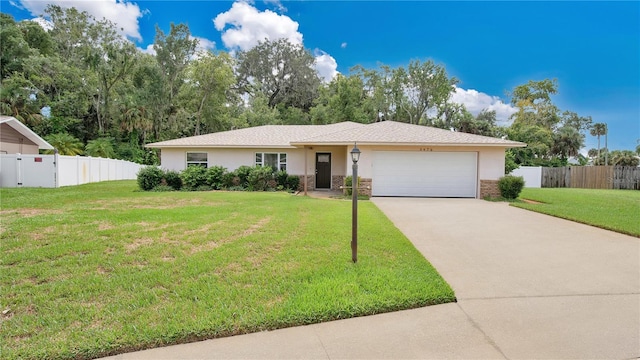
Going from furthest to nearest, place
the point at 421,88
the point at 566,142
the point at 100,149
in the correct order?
the point at 566,142 → the point at 421,88 → the point at 100,149

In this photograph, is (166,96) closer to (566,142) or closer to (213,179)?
(213,179)

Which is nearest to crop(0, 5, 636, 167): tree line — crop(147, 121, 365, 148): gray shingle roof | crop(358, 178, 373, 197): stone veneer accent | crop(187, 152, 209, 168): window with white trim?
crop(147, 121, 365, 148): gray shingle roof

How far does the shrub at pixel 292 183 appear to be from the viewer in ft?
51.0

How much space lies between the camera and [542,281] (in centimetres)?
404

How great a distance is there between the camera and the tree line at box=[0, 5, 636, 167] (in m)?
25.3

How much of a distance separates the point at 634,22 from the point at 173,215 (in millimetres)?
18429

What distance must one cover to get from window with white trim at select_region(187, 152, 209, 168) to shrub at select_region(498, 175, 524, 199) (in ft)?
46.5

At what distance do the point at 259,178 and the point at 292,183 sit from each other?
5.61 ft

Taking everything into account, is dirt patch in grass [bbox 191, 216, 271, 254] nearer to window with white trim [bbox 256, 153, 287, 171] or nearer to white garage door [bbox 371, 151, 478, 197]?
white garage door [bbox 371, 151, 478, 197]

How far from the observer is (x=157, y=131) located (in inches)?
1165

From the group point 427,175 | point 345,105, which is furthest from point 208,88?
point 427,175

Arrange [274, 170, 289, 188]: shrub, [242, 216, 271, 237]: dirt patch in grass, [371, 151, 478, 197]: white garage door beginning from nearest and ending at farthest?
[242, 216, 271, 237]: dirt patch in grass, [371, 151, 478, 197]: white garage door, [274, 170, 289, 188]: shrub

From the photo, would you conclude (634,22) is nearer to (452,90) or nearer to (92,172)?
(452,90)

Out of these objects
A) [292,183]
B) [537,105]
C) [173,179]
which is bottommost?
[292,183]
